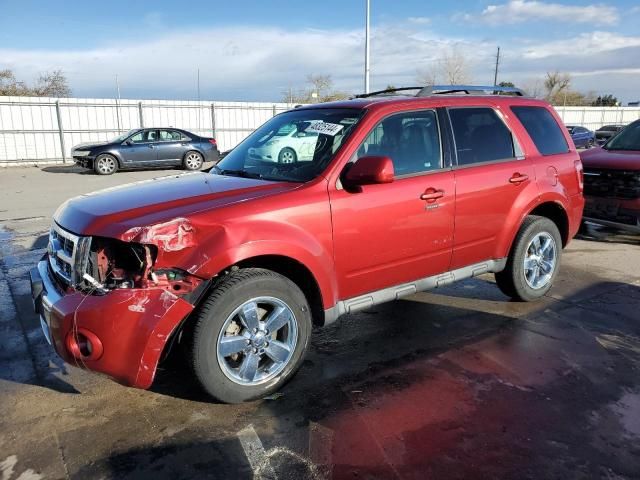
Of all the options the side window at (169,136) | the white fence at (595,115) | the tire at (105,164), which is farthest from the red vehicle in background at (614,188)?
the white fence at (595,115)

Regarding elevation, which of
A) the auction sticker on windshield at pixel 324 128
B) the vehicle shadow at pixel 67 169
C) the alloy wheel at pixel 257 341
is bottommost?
the vehicle shadow at pixel 67 169

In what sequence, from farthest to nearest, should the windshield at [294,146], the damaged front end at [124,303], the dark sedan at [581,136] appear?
the dark sedan at [581,136]
the windshield at [294,146]
the damaged front end at [124,303]

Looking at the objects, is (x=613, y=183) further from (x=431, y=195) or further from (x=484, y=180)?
(x=431, y=195)

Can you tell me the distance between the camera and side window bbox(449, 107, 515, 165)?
166 inches

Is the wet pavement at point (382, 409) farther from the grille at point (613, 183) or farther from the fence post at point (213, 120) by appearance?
the fence post at point (213, 120)

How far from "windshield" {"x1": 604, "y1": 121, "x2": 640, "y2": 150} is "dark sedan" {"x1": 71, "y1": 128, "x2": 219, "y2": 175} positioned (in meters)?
13.5

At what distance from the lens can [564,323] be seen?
4504 millimetres

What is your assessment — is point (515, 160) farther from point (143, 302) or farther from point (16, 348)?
point (16, 348)

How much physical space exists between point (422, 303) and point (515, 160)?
5.21 feet

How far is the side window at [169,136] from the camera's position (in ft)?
58.1

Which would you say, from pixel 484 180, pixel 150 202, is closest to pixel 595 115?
pixel 484 180

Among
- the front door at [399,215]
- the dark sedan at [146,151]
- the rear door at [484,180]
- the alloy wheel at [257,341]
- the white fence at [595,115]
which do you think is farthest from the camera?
the white fence at [595,115]

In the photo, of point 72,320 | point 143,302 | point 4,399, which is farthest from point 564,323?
point 4,399

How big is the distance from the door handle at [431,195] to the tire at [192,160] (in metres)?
15.2
